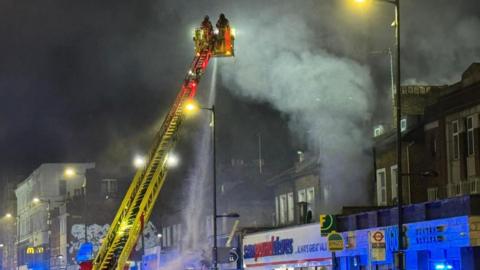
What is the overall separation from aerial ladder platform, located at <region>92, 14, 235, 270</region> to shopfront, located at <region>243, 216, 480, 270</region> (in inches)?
284

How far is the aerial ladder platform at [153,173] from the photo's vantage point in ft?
103

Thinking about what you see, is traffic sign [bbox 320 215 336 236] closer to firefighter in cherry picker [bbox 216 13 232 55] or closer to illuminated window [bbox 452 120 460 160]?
illuminated window [bbox 452 120 460 160]

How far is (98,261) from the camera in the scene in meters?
31.3

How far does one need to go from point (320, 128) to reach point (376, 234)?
19.7m

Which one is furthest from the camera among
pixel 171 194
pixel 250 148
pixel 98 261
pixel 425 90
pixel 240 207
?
pixel 171 194

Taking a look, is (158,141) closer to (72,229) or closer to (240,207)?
(240,207)

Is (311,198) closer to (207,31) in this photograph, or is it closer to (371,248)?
(207,31)

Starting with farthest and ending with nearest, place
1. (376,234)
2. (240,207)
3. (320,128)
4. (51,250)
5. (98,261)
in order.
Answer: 1. (51,250)
2. (240,207)
3. (320,128)
4. (98,261)
5. (376,234)

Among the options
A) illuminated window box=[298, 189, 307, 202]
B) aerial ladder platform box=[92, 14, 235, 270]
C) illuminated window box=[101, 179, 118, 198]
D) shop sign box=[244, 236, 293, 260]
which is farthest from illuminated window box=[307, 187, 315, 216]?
illuminated window box=[101, 179, 118, 198]

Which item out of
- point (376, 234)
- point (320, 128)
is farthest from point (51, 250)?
point (376, 234)

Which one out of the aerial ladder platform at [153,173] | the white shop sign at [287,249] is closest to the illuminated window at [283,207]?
the white shop sign at [287,249]

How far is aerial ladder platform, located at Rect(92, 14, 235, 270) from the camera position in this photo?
31375 mm

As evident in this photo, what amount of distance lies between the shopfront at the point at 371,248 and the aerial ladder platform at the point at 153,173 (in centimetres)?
720

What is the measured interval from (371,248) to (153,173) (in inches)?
477
